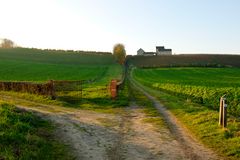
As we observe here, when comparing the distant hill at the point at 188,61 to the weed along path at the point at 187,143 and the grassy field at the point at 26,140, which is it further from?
the grassy field at the point at 26,140

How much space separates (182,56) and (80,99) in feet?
420

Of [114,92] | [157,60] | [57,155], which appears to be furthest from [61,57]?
[57,155]

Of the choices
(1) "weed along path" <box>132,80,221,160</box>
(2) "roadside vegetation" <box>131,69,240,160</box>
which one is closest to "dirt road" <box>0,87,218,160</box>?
(1) "weed along path" <box>132,80,221,160</box>

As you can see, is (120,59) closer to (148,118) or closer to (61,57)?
(61,57)

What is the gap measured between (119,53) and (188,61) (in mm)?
28328

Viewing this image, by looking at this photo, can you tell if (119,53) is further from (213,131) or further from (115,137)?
(115,137)

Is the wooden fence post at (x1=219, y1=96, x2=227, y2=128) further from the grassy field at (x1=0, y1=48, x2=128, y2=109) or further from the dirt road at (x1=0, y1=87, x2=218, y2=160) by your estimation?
the grassy field at (x1=0, y1=48, x2=128, y2=109)

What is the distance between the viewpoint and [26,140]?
50.6 ft

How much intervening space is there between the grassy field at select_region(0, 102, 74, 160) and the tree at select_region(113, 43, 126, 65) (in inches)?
5301

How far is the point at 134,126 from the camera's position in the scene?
21.6m

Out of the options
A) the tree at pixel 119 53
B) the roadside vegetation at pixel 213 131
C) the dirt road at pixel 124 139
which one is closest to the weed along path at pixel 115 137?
the dirt road at pixel 124 139

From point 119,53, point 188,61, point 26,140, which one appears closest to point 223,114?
point 26,140

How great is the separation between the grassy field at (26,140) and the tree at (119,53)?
13464 cm

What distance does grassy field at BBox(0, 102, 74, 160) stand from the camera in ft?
45.2
